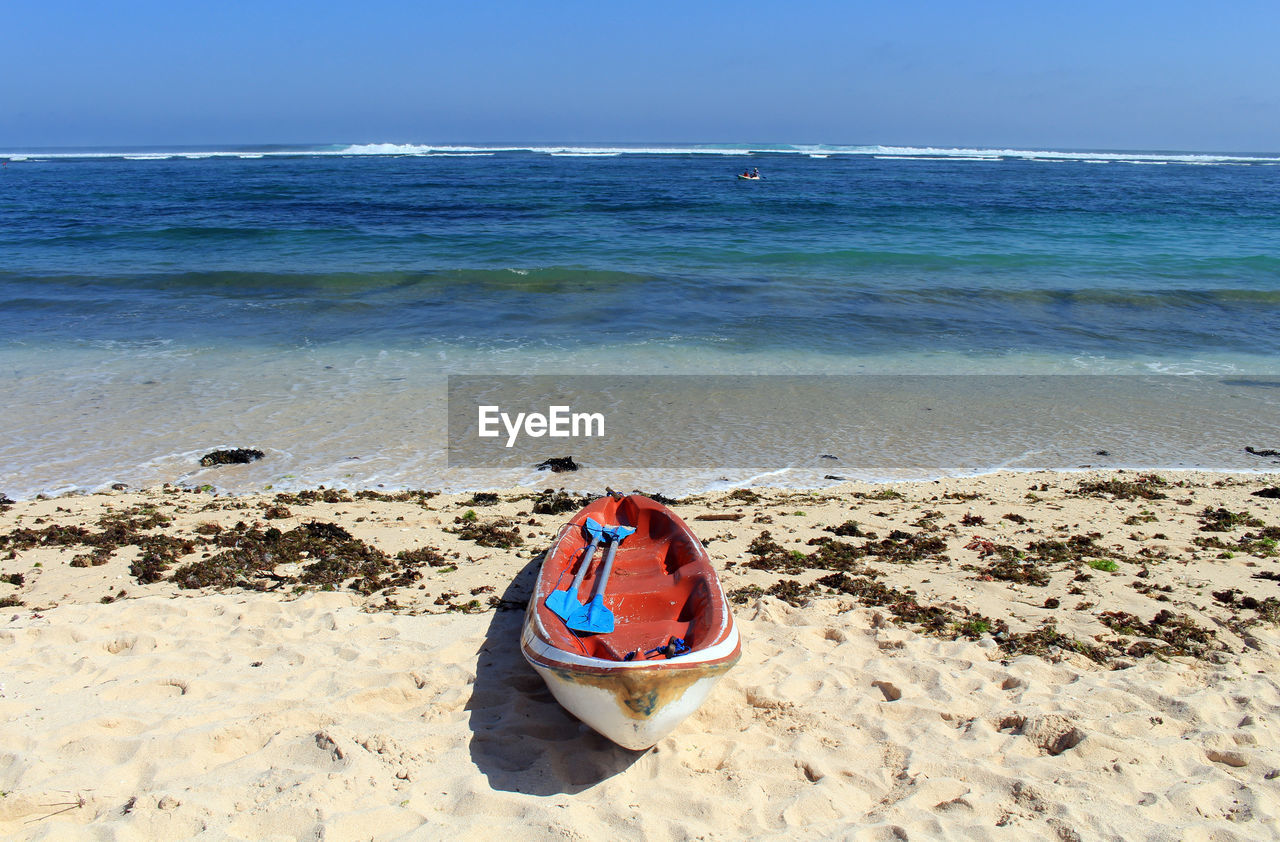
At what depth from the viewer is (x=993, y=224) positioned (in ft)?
101

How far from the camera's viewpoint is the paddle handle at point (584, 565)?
534cm

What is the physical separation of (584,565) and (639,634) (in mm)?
831

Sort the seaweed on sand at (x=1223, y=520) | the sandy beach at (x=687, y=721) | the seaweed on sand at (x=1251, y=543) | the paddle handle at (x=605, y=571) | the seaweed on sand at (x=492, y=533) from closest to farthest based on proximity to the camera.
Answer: the sandy beach at (x=687, y=721)
the paddle handle at (x=605, y=571)
the seaweed on sand at (x=1251, y=543)
the seaweed on sand at (x=492, y=533)
the seaweed on sand at (x=1223, y=520)

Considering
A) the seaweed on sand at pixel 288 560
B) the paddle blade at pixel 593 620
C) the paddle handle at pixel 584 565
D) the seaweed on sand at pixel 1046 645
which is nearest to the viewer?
the paddle blade at pixel 593 620

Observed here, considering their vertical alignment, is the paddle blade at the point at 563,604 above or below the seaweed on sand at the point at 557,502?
above

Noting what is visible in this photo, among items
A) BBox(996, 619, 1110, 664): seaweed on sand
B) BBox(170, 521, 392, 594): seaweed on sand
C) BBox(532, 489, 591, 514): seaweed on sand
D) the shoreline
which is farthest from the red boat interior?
BBox(996, 619, 1110, 664): seaweed on sand

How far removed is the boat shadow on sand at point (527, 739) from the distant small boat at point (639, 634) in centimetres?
26

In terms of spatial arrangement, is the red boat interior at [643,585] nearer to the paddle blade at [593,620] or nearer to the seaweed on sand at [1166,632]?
the paddle blade at [593,620]

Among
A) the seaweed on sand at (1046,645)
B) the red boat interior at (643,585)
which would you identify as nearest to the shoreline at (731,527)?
the red boat interior at (643,585)

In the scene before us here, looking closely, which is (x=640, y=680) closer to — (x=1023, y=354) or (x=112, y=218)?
(x=1023, y=354)

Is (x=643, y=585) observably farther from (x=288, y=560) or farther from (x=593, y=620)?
(x=288, y=560)

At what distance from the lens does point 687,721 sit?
4500mm

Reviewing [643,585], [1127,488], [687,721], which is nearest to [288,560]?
[643,585]

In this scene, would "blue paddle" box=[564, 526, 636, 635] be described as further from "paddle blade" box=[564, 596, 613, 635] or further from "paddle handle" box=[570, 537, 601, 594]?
"paddle handle" box=[570, 537, 601, 594]
